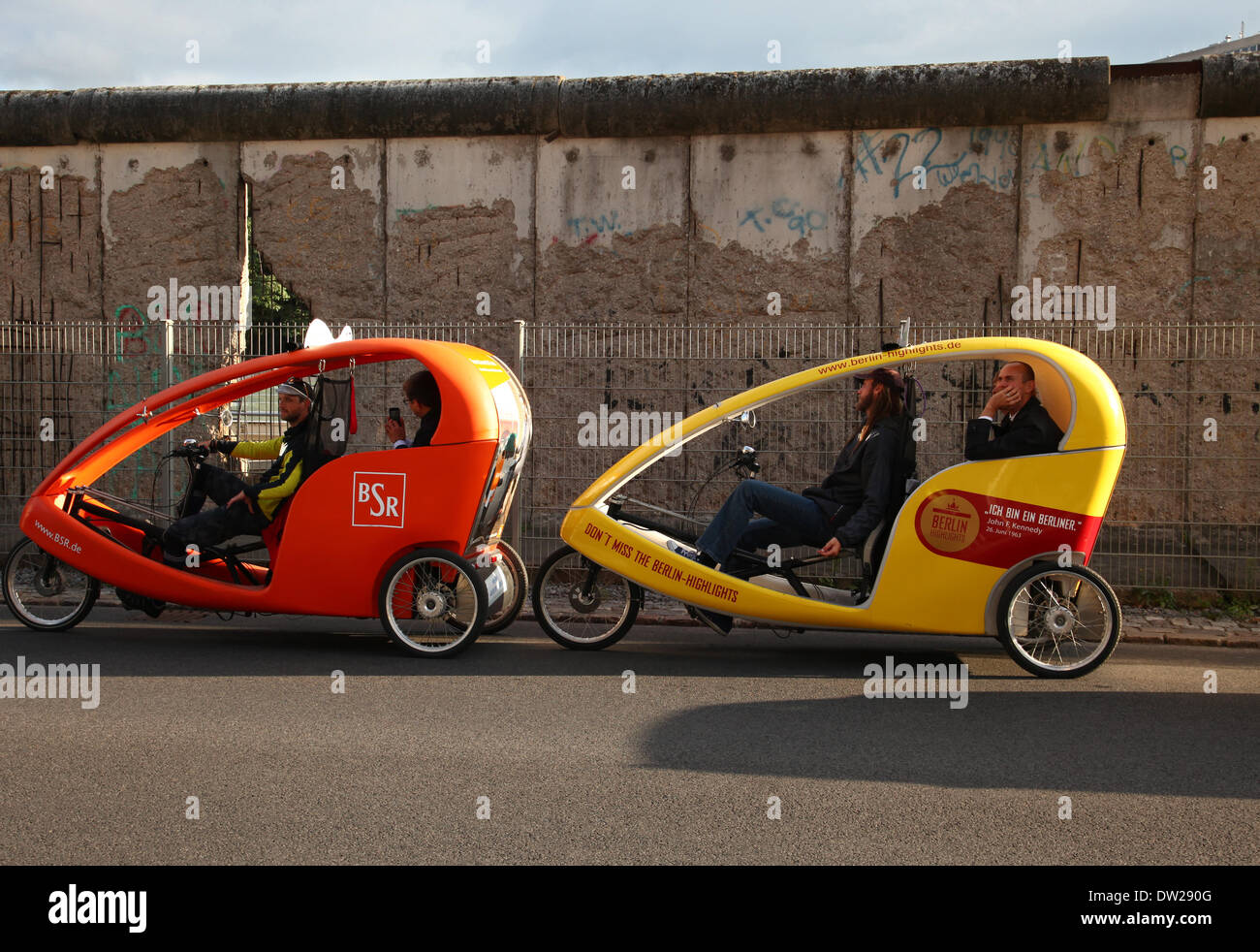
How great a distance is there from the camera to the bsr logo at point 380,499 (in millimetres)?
6484

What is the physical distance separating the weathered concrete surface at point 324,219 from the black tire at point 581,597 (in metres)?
4.63

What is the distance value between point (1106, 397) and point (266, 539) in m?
4.77

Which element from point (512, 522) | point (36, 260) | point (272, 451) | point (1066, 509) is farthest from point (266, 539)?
point (36, 260)

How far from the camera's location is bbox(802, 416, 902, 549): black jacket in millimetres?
6270

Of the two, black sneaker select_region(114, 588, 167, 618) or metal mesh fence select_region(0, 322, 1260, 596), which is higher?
metal mesh fence select_region(0, 322, 1260, 596)

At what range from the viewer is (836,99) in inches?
383

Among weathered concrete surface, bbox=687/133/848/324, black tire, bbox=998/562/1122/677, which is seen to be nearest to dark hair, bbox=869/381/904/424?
black tire, bbox=998/562/1122/677

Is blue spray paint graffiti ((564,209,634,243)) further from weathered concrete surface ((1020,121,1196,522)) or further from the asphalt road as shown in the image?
the asphalt road

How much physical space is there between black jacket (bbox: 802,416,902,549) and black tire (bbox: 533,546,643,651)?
3.93ft

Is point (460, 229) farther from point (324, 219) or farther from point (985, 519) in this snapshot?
point (985, 519)

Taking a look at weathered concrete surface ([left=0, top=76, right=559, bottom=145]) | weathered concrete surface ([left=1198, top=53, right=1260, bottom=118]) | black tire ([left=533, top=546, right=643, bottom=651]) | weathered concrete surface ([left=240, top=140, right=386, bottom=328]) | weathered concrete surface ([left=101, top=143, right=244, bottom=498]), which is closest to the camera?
black tire ([left=533, top=546, right=643, bottom=651])

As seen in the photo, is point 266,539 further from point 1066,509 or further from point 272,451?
point 1066,509

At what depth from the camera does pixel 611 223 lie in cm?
1016

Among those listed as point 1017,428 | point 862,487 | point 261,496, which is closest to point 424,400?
point 261,496
